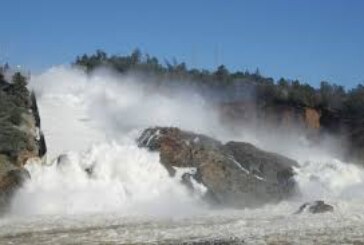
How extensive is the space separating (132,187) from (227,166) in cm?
759

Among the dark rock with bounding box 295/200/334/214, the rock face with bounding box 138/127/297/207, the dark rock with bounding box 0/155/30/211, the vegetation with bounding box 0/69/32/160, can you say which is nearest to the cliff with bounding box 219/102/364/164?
the rock face with bounding box 138/127/297/207

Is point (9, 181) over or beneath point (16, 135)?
beneath

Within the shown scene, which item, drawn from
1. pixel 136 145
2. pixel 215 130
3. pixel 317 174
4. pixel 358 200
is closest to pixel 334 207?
pixel 358 200

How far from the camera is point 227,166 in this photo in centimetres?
5756

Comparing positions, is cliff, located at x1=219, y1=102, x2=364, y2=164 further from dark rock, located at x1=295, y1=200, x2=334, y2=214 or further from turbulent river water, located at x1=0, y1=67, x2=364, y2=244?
dark rock, located at x1=295, y1=200, x2=334, y2=214

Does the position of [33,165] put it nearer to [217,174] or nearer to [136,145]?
[136,145]

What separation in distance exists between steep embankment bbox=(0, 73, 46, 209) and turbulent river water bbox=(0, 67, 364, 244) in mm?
903

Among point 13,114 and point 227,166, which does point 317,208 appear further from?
point 13,114

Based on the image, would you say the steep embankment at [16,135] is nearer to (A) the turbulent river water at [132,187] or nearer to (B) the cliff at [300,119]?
(A) the turbulent river water at [132,187]

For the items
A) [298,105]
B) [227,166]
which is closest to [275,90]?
[298,105]

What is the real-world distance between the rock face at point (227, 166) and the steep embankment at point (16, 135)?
30.5 feet

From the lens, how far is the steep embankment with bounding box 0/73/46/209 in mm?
53013

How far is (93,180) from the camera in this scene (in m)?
55.9

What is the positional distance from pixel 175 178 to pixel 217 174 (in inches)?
128
